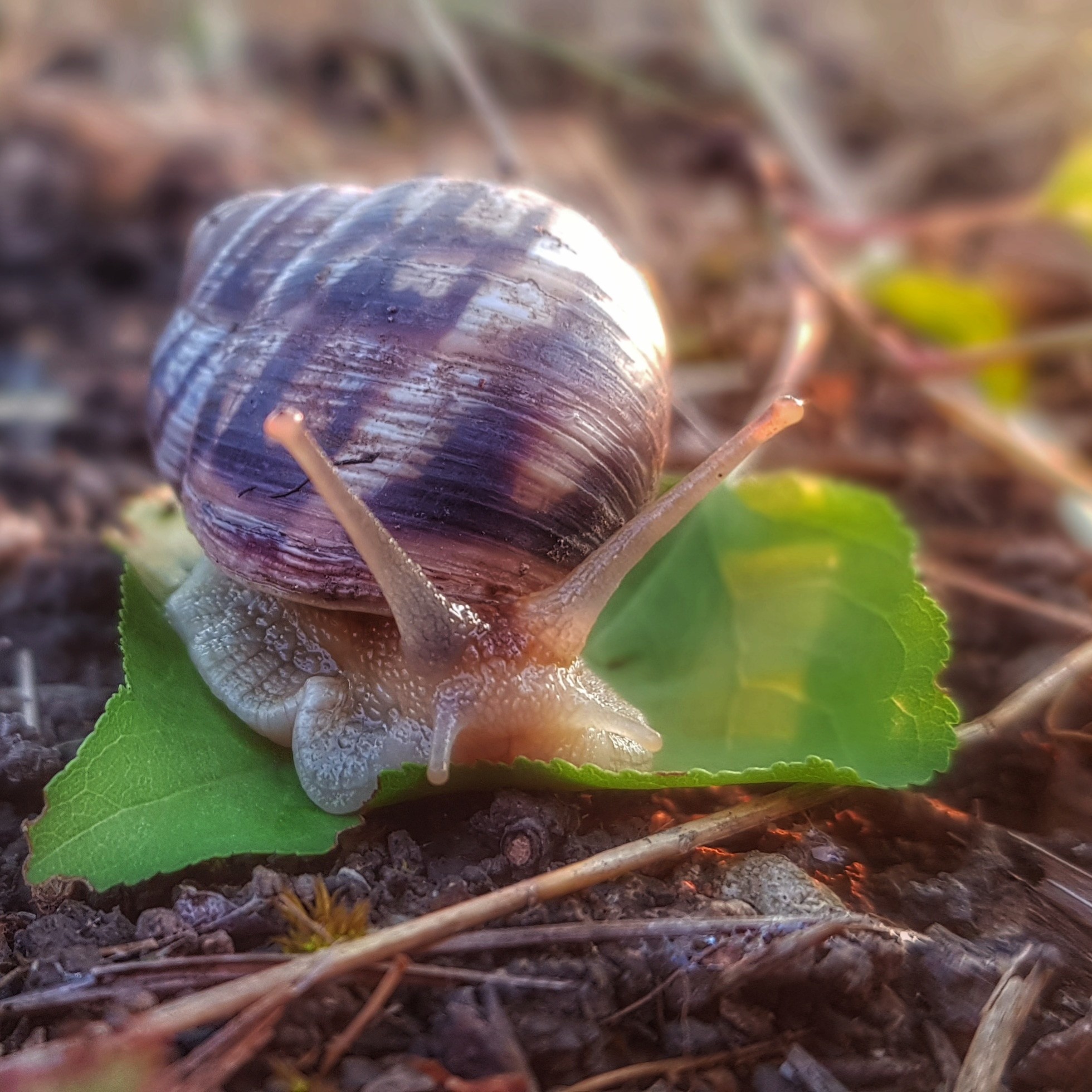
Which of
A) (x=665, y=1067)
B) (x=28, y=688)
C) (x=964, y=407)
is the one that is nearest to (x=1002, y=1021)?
(x=665, y=1067)

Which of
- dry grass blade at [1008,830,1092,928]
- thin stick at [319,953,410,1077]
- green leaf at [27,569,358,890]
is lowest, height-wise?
green leaf at [27,569,358,890]

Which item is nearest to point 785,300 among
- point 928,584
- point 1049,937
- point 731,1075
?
point 928,584

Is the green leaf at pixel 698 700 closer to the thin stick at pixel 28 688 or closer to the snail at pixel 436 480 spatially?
the snail at pixel 436 480

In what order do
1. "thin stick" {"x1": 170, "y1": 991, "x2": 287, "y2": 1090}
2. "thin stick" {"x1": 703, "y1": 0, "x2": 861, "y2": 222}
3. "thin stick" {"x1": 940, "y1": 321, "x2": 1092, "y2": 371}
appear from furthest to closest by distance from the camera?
"thin stick" {"x1": 703, "y1": 0, "x2": 861, "y2": 222}, "thin stick" {"x1": 940, "y1": 321, "x2": 1092, "y2": 371}, "thin stick" {"x1": 170, "y1": 991, "x2": 287, "y2": 1090}

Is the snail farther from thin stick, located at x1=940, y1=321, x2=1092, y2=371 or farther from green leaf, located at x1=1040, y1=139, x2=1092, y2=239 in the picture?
green leaf, located at x1=1040, y1=139, x2=1092, y2=239

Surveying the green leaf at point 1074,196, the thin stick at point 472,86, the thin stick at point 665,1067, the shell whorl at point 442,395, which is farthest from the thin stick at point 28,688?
the green leaf at point 1074,196

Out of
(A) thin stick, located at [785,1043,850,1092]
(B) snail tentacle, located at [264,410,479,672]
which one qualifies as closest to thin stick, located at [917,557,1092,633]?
(B) snail tentacle, located at [264,410,479,672]

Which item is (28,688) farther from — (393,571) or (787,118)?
(787,118)
